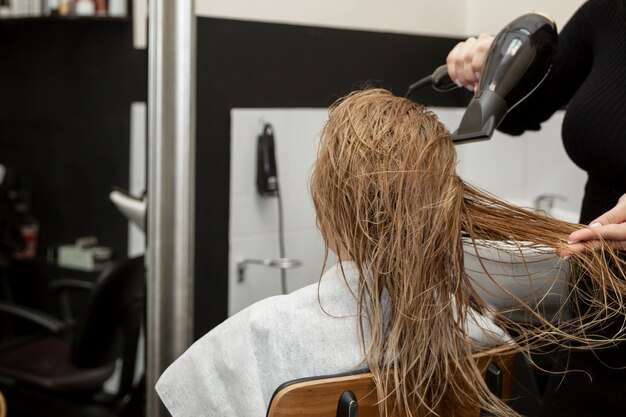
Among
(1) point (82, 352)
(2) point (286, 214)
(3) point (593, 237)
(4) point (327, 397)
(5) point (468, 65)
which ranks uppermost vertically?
(5) point (468, 65)

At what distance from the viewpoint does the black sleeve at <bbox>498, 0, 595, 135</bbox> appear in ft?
4.91

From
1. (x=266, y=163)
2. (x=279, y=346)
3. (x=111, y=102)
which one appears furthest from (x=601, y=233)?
(x=111, y=102)

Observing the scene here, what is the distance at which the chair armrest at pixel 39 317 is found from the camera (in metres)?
2.27

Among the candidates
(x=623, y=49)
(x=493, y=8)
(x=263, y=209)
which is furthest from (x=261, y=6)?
(x=623, y=49)

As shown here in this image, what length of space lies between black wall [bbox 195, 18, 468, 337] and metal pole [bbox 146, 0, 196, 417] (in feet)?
0.11

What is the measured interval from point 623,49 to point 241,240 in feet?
3.60

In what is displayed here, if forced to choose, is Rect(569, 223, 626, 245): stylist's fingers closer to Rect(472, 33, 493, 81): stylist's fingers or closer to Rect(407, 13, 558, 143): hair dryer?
Rect(407, 13, 558, 143): hair dryer

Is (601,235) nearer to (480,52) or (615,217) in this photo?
(615,217)

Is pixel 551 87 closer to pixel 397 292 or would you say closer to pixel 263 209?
pixel 397 292

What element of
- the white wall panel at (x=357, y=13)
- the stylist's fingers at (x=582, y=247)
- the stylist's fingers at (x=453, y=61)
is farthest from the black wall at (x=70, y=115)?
the stylist's fingers at (x=582, y=247)

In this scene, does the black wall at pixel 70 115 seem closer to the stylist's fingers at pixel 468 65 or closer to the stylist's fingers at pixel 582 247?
the stylist's fingers at pixel 468 65

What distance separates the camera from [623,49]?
1372mm

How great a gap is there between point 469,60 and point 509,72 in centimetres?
9

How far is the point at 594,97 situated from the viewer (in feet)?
4.45
